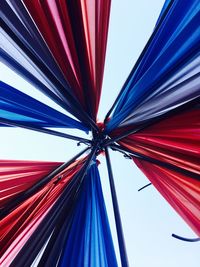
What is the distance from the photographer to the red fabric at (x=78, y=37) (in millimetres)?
1539

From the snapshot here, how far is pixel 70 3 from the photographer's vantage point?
152 centimetres

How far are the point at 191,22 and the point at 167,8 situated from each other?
0.16 metres

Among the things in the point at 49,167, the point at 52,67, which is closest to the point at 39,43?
the point at 52,67

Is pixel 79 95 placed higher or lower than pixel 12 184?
higher

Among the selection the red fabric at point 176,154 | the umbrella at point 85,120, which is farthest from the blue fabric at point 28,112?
the red fabric at point 176,154

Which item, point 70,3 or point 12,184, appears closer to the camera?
point 70,3

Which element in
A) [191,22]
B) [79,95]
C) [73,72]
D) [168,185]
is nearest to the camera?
[191,22]

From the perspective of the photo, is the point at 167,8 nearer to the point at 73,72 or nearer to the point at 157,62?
the point at 157,62

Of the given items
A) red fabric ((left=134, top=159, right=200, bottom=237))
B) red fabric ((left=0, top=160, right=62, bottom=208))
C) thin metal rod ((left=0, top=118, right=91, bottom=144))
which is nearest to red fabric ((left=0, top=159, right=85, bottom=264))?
red fabric ((left=0, top=160, right=62, bottom=208))

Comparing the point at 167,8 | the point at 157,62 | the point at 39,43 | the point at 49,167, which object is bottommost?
the point at 49,167

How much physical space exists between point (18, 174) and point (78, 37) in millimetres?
1178

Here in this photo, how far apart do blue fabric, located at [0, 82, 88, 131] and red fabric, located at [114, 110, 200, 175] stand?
18.2 inches

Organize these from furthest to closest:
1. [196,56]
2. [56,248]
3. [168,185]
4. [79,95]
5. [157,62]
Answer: [168,185], [56,248], [79,95], [157,62], [196,56]

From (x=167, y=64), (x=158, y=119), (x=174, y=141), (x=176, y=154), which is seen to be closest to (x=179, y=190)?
(x=176, y=154)
